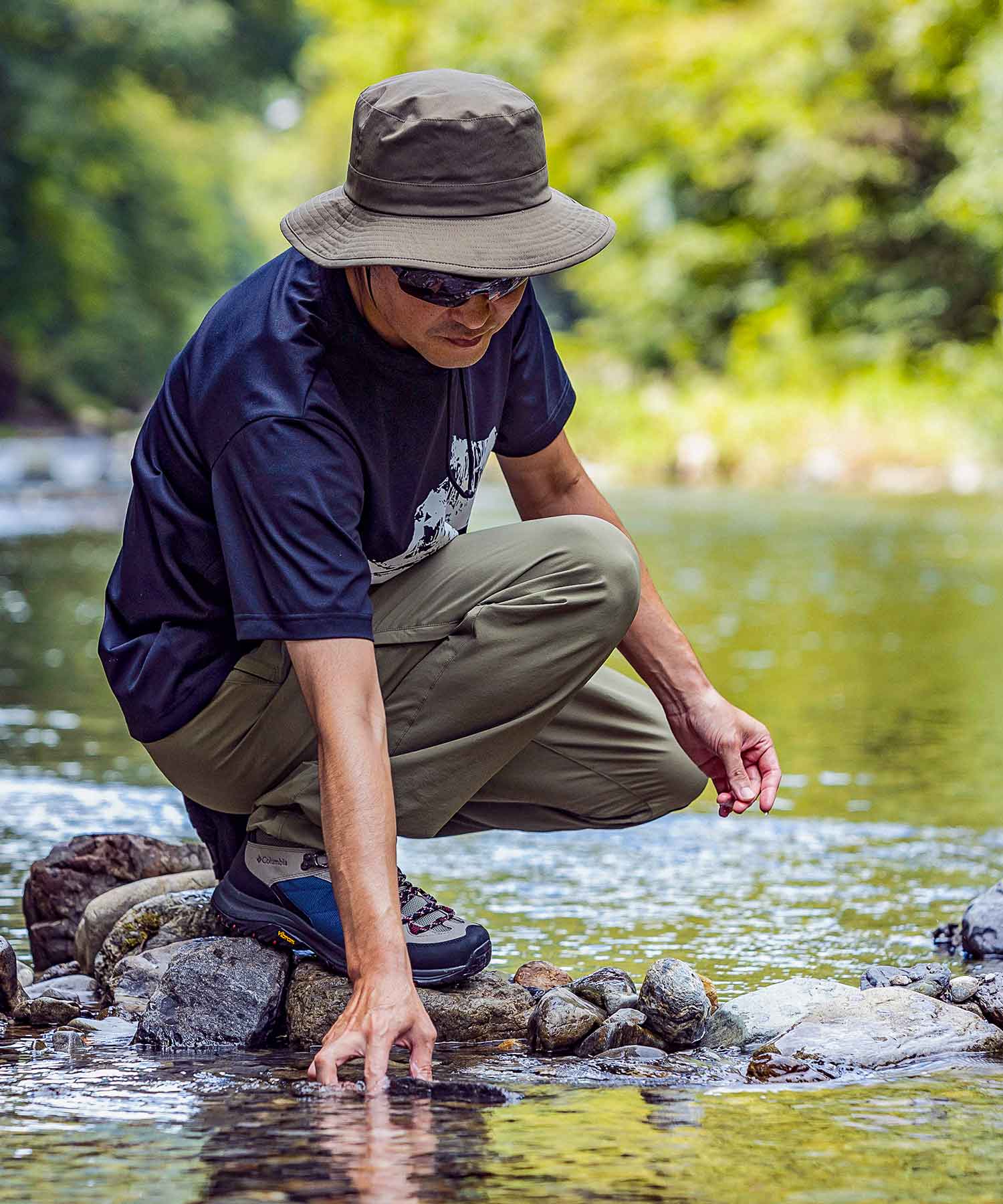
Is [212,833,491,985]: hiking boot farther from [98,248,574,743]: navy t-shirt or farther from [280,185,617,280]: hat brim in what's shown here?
[280,185,617,280]: hat brim

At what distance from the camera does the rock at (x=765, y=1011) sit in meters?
2.69

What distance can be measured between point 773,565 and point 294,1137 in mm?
9891

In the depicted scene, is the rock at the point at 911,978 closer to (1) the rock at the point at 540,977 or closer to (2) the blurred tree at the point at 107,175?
(1) the rock at the point at 540,977

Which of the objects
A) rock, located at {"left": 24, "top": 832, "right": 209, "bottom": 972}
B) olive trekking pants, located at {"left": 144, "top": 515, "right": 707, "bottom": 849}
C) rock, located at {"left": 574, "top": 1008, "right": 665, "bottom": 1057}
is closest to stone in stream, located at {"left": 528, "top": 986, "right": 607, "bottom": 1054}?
rock, located at {"left": 574, "top": 1008, "right": 665, "bottom": 1057}

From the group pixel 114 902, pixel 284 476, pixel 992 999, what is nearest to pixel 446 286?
pixel 284 476

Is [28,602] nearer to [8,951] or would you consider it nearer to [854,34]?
[8,951]

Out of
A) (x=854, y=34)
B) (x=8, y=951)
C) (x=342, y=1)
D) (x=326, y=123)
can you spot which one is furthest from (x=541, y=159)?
(x=326, y=123)

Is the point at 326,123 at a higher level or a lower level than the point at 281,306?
higher

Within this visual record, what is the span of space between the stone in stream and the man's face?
0.95 m

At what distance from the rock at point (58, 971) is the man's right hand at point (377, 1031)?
3.24ft

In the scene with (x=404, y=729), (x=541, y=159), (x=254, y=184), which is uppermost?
(x=254, y=184)

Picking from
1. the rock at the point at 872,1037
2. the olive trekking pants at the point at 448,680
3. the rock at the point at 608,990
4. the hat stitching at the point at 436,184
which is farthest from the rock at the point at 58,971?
the hat stitching at the point at 436,184

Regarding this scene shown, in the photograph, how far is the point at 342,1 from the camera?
4356cm

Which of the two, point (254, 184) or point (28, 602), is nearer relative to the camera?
point (28, 602)
